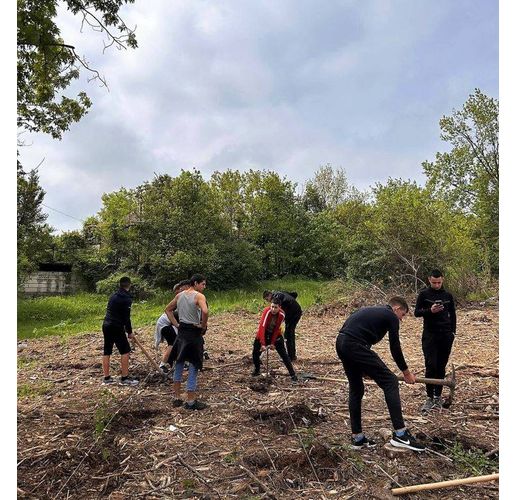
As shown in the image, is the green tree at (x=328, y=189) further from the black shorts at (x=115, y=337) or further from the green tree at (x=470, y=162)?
the black shorts at (x=115, y=337)

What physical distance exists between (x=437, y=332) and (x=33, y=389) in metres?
6.70

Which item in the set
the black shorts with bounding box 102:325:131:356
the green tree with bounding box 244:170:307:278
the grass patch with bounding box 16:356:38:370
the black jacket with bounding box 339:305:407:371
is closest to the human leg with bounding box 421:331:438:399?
the black jacket with bounding box 339:305:407:371

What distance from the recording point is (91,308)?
70.5 feet

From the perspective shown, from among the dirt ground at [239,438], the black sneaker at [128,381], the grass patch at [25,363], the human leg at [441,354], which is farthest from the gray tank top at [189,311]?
the grass patch at [25,363]

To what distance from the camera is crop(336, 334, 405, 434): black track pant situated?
489 cm

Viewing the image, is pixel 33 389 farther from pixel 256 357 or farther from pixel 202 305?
pixel 256 357

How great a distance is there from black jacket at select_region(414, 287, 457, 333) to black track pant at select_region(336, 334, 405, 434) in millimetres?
1779

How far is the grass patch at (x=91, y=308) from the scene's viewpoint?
16859 mm

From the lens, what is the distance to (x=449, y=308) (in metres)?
6.48

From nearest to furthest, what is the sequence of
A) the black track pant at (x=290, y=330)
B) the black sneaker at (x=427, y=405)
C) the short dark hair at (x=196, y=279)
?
the black sneaker at (x=427, y=405), the short dark hair at (x=196, y=279), the black track pant at (x=290, y=330)

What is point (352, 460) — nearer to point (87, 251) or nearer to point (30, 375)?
point (30, 375)

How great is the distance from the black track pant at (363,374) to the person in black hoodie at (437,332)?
66.7 inches

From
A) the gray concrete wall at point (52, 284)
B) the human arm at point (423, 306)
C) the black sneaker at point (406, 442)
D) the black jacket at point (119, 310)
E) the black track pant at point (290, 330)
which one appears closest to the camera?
the black sneaker at point (406, 442)

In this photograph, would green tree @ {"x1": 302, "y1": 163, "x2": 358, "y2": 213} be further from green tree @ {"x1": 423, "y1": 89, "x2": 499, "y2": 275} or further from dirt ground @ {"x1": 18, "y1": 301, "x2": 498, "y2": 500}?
dirt ground @ {"x1": 18, "y1": 301, "x2": 498, "y2": 500}
